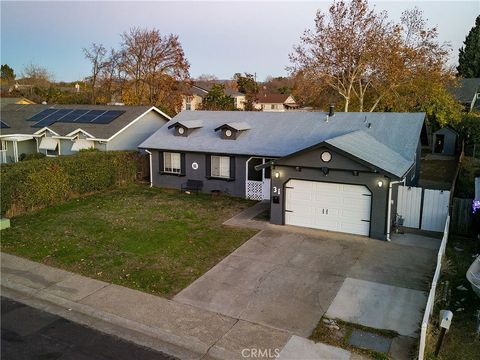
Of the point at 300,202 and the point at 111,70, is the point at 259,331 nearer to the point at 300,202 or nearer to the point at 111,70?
the point at 300,202

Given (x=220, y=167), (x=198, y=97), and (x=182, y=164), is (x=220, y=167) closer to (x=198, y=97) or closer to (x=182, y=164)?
(x=182, y=164)

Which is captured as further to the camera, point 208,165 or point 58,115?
point 58,115

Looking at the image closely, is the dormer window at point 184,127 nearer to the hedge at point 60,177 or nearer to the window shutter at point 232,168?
the hedge at point 60,177

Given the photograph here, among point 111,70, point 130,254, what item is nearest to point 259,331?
point 130,254

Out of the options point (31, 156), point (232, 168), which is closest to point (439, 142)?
point (232, 168)

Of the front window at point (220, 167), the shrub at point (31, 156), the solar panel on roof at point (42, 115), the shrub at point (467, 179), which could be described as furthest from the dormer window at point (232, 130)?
the solar panel on roof at point (42, 115)

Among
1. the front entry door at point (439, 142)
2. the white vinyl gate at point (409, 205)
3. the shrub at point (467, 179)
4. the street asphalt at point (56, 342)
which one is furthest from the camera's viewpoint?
the front entry door at point (439, 142)
